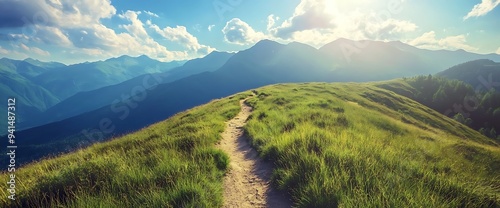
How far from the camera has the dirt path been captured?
245 inches

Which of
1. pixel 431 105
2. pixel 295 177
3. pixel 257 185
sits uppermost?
pixel 295 177

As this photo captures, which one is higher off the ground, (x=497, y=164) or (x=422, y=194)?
(x=422, y=194)

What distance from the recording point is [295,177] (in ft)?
20.9

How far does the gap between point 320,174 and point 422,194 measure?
82.5 inches

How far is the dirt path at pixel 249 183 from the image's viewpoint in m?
6.22

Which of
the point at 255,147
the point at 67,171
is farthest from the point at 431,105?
the point at 67,171

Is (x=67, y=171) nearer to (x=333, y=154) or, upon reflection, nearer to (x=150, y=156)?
(x=150, y=156)

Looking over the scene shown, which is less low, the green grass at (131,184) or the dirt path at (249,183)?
the green grass at (131,184)

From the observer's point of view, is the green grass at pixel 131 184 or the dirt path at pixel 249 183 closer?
the green grass at pixel 131 184

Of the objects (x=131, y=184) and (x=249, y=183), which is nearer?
(x=131, y=184)

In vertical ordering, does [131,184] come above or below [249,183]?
above

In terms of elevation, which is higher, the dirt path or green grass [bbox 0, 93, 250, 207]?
green grass [bbox 0, 93, 250, 207]

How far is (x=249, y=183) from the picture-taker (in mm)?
7488

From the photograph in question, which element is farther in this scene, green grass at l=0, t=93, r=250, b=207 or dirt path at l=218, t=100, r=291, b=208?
dirt path at l=218, t=100, r=291, b=208
